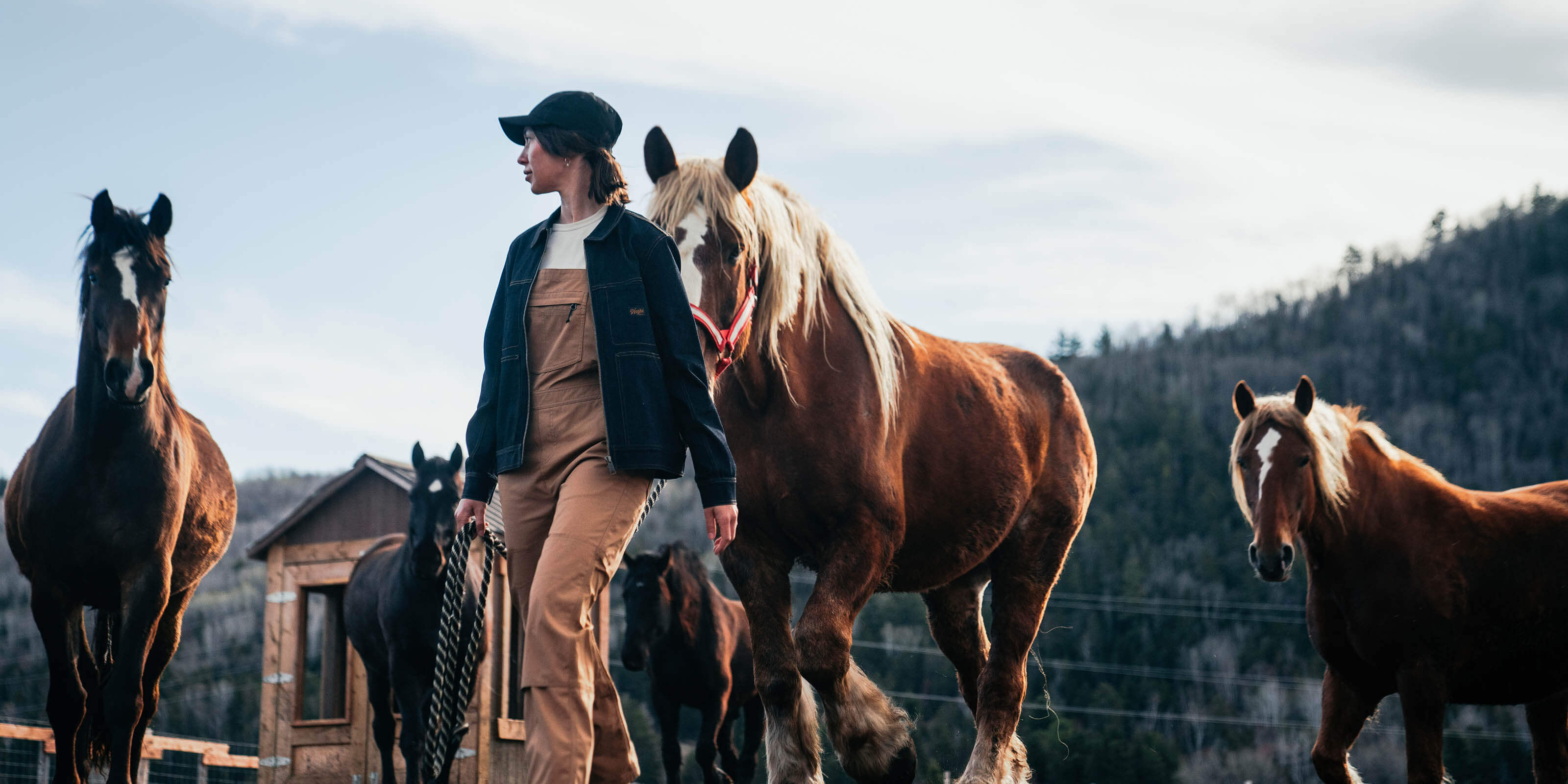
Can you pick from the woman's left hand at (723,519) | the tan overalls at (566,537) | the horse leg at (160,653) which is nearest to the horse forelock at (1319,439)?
the woman's left hand at (723,519)

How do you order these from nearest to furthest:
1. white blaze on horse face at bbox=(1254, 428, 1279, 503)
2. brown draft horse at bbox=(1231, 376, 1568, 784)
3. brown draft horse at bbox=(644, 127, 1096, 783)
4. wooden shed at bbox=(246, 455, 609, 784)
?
brown draft horse at bbox=(644, 127, 1096, 783) < brown draft horse at bbox=(1231, 376, 1568, 784) < white blaze on horse face at bbox=(1254, 428, 1279, 503) < wooden shed at bbox=(246, 455, 609, 784)

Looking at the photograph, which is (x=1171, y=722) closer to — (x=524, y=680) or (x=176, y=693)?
(x=176, y=693)

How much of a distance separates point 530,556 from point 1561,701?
6344mm

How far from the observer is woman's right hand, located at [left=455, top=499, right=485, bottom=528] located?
3455mm

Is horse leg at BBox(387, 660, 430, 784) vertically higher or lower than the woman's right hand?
lower

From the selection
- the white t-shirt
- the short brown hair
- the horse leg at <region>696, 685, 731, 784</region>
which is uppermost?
the short brown hair

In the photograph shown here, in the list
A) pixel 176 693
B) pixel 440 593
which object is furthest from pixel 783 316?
pixel 176 693

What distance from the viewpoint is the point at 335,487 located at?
1370 centimetres

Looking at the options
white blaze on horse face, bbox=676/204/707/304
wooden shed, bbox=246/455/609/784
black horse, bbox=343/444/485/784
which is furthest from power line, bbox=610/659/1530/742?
white blaze on horse face, bbox=676/204/707/304

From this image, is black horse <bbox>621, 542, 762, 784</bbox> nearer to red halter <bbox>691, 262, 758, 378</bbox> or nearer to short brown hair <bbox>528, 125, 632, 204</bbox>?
red halter <bbox>691, 262, 758, 378</bbox>

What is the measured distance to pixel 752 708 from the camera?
1266cm

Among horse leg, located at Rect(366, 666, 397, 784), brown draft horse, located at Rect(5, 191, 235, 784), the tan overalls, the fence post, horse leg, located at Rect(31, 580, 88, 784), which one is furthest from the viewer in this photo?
the fence post

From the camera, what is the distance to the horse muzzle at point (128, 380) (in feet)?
16.7

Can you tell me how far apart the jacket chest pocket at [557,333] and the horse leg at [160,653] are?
161 inches
